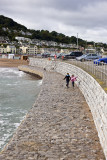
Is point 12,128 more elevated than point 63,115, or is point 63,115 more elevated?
point 63,115

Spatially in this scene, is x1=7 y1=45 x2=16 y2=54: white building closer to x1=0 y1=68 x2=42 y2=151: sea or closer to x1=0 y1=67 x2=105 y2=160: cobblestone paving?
x1=0 y1=68 x2=42 y2=151: sea

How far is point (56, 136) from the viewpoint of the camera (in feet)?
29.4

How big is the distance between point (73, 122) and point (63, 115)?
3.99 ft

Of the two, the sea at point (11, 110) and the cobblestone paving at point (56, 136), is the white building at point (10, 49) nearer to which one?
the sea at point (11, 110)

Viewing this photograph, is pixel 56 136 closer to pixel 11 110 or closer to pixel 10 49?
pixel 11 110

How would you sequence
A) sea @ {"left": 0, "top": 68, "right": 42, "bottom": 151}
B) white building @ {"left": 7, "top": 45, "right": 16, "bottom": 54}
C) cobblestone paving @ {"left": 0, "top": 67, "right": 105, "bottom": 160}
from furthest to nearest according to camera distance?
1. white building @ {"left": 7, "top": 45, "right": 16, "bottom": 54}
2. sea @ {"left": 0, "top": 68, "right": 42, "bottom": 151}
3. cobblestone paving @ {"left": 0, "top": 67, "right": 105, "bottom": 160}

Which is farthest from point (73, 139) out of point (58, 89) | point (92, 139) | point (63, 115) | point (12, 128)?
point (58, 89)

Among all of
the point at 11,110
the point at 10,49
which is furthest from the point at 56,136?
the point at 10,49

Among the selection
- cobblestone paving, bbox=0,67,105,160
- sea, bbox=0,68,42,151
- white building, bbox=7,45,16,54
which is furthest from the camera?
white building, bbox=7,45,16,54

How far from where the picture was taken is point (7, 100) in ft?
61.7

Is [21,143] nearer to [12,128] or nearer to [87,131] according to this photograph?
[87,131]

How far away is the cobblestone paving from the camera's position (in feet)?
24.2

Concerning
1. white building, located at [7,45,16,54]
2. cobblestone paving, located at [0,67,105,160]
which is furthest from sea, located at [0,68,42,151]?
white building, located at [7,45,16,54]

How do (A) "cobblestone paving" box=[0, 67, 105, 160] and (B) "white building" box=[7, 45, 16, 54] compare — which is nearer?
(A) "cobblestone paving" box=[0, 67, 105, 160]
